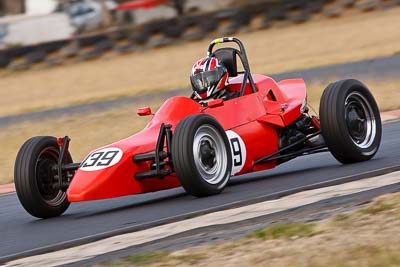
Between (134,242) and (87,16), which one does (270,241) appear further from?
(87,16)

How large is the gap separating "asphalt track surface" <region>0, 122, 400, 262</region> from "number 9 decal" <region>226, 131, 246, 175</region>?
0.67 ft

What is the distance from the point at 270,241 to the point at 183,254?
1.78 ft

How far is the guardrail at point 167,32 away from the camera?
30281mm

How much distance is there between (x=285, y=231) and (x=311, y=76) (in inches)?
527

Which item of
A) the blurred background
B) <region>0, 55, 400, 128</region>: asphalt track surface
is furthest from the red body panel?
<region>0, 55, 400, 128</region>: asphalt track surface

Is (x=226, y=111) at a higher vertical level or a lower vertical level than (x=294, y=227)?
higher

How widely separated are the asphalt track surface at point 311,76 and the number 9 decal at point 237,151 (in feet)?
31.0

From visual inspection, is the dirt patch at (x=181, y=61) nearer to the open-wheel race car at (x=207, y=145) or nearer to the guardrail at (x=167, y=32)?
the guardrail at (x=167, y=32)

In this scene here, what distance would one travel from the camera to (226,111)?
9.09 m

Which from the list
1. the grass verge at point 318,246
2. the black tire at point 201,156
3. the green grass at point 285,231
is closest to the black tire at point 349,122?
the black tire at point 201,156

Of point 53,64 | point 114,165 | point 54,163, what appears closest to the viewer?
point 114,165

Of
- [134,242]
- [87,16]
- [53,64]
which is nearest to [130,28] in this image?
[53,64]

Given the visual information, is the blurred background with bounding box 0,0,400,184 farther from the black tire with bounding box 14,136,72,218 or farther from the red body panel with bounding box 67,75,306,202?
the black tire with bounding box 14,136,72,218

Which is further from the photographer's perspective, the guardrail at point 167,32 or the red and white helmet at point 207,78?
the guardrail at point 167,32
